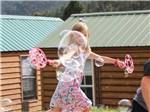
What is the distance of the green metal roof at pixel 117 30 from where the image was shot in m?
15.1

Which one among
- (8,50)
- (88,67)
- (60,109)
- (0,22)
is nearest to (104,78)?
(88,67)

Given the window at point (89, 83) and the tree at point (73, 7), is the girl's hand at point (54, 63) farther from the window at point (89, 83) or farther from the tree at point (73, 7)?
the tree at point (73, 7)

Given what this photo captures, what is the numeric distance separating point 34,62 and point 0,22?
1266 centimetres

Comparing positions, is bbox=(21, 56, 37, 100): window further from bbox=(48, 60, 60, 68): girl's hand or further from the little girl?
bbox=(48, 60, 60, 68): girl's hand

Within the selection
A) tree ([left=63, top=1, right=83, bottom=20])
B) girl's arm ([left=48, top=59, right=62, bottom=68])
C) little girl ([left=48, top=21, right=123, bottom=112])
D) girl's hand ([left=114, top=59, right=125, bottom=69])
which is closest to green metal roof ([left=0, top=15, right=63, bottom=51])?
girl's hand ([left=114, top=59, right=125, bottom=69])

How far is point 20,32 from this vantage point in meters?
18.0

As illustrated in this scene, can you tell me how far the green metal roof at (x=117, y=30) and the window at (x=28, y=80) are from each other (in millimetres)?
1067

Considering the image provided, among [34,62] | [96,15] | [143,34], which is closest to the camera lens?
[34,62]

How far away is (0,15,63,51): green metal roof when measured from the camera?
1694 cm

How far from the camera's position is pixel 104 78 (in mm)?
15688

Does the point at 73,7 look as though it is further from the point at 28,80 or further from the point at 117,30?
the point at 117,30

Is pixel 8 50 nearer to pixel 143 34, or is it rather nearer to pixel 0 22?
pixel 0 22

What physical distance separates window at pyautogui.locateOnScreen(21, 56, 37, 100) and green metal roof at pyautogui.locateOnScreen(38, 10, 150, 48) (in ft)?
3.50

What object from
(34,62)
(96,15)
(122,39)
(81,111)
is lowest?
(81,111)
